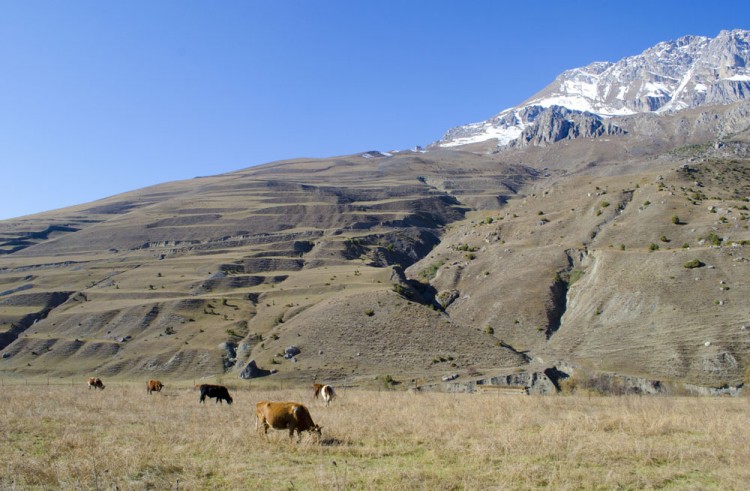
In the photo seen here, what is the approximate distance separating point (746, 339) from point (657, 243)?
2732cm

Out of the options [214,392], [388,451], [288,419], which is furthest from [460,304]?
[388,451]

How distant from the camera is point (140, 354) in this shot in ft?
239

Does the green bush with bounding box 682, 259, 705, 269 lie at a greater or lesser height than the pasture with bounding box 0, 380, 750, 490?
lesser

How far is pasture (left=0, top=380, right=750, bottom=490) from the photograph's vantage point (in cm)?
1121

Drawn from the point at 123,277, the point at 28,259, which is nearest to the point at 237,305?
the point at 123,277

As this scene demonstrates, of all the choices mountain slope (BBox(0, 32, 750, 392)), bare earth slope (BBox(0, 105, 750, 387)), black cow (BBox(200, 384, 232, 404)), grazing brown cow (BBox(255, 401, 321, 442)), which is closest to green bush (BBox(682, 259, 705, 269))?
mountain slope (BBox(0, 32, 750, 392))

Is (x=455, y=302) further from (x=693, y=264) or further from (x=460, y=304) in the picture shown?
(x=693, y=264)

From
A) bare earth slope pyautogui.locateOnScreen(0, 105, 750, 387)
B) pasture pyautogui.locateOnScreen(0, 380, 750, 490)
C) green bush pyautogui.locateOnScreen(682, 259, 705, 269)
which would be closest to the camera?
pasture pyautogui.locateOnScreen(0, 380, 750, 490)

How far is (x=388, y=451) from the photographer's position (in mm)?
14219

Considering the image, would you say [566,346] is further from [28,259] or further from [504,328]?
[28,259]

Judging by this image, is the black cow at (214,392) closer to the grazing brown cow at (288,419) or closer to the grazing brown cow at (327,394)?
the grazing brown cow at (327,394)

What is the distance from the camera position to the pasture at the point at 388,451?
11211 millimetres

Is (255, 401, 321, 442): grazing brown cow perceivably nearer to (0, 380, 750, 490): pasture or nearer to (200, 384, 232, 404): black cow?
(0, 380, 750, 490): pasture

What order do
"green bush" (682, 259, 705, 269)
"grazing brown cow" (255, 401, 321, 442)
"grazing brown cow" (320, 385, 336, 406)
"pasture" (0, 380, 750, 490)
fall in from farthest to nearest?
"green bush" (682, 259, 705, 269) → "grazing brown cow" (320, 385, 336, 406) → "grazing brown cow" (255, 401, 321, 442) → "pasture" (0, 380, 750, 490)
